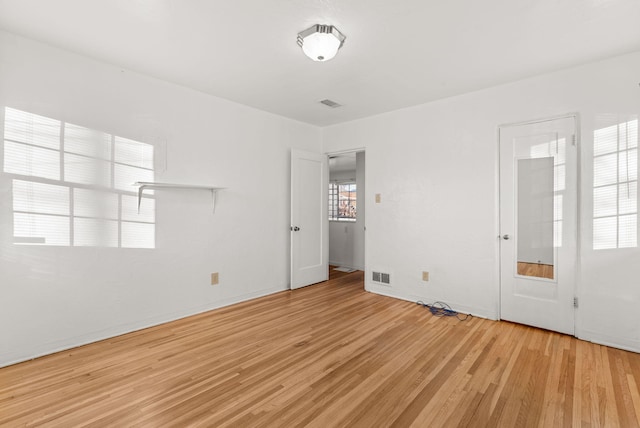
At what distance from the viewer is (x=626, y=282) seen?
2729mm

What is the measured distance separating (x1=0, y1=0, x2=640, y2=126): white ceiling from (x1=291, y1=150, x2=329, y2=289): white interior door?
1515 mm

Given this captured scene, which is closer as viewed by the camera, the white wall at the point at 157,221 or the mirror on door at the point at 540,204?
the white wall at the point at 157,221

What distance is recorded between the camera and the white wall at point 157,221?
2.50 m

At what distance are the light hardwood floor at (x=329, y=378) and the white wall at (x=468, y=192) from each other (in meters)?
0.44

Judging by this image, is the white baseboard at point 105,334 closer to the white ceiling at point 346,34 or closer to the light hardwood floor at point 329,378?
the light hardwood floor at point 329,378

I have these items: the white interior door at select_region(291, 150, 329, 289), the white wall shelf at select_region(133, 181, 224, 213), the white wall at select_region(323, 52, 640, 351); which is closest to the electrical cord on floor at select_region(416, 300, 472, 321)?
the white wall at select_region(323, 52, 640, 351)

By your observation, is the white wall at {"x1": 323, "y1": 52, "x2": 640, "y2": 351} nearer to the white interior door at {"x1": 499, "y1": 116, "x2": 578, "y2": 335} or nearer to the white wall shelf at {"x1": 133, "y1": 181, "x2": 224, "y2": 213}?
the white interior door at {"x1": 499, "y1": 116, "x2": 578, "y2": 335}

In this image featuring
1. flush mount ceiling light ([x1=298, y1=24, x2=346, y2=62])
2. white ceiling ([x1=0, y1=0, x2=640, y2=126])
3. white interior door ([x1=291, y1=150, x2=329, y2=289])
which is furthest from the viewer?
white interior door ([x1=291, y1=150, x2=329, y2=289])

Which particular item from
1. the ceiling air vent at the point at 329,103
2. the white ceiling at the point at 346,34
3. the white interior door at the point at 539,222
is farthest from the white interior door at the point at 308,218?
the white interior door at the point at 539,222

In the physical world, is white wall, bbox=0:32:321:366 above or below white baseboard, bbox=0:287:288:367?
→ above

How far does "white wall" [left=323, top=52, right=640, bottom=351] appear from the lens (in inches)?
110

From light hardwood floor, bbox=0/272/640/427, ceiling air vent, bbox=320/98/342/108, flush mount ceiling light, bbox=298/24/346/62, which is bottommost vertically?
light hardwood floor, bbox=0/272/640/427

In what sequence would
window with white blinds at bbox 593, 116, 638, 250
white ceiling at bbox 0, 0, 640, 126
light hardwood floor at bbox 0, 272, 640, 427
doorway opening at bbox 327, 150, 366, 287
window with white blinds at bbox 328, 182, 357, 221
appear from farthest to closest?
window with white blinds at bbox 328, 182, 357, 221 → doorway opening at bbox 327, 150, 366, 287 → window with white blinds at bbox 593, 116, 638, 250 → white ceiling at bbox 0, 0, 640, 126 → light hardwood floor at bbox 0, 272, 640, 427

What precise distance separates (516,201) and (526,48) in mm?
1527
